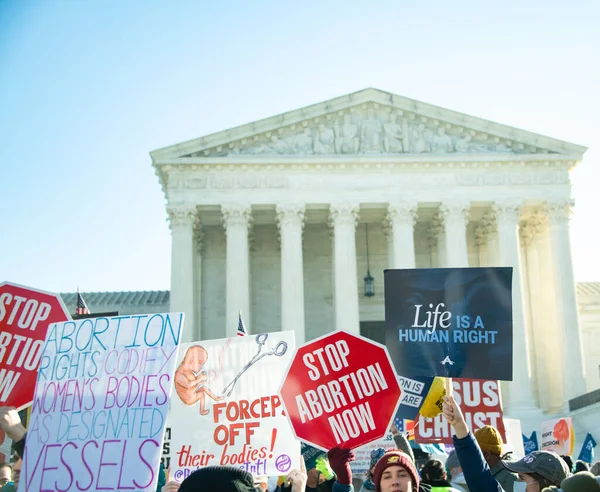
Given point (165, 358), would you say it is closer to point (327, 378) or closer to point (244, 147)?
point (327, 378)

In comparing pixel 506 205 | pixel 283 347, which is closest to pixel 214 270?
pixel 506 205

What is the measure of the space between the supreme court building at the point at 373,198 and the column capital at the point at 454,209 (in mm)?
→ 70

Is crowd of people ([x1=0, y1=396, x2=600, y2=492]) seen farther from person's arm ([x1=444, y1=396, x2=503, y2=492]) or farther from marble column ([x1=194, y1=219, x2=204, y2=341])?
marble column ([x1=194, y1=219, x2=204, y2=341])

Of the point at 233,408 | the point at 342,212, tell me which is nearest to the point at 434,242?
the point at 342,212

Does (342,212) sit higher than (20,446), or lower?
higher

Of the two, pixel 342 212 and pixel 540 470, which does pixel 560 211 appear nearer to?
pixel 342 212

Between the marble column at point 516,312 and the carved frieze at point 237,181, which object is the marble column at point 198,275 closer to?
the carved frieze at point 237,181

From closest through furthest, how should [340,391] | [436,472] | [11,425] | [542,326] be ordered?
[11,425], [436,472], [340,391], [542,326]

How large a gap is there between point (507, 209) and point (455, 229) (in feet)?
9.26

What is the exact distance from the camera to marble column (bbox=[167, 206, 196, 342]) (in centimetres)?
3909

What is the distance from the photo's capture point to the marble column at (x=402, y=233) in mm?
39938

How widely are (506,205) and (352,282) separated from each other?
8669 mm

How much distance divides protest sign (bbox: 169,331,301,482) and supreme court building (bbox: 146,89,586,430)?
92.9ft

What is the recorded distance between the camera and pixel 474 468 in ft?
20.6
